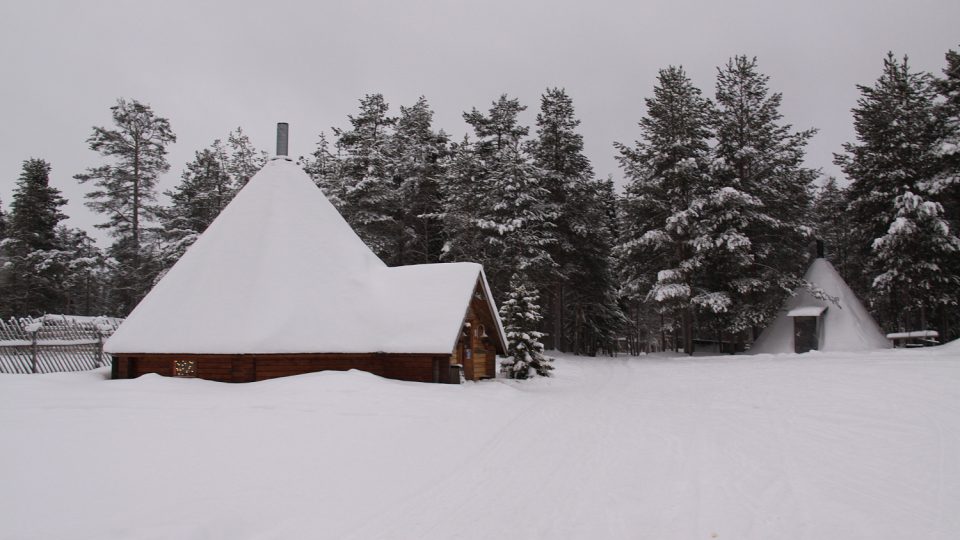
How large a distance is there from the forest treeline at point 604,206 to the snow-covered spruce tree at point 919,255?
0.08 meters

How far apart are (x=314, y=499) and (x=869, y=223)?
33.7m

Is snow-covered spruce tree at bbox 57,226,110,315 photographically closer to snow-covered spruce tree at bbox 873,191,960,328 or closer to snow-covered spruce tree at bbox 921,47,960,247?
snow-covered spruce tree at bbox 873,191,960,328

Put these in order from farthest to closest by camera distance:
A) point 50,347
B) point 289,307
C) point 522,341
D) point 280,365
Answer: point 522,341 < point 50,347 < point 289,307 < point 280,365

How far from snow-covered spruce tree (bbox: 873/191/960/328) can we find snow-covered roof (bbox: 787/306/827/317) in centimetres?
329

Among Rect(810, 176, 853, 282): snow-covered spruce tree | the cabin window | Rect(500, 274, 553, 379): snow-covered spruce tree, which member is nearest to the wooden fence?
the cabin window

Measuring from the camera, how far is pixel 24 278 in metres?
39.4

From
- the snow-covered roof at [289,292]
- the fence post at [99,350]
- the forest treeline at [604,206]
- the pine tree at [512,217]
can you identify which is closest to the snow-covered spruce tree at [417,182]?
the forest treeline at [604,206]

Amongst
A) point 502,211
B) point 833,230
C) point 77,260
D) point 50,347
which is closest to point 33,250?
point 77,260

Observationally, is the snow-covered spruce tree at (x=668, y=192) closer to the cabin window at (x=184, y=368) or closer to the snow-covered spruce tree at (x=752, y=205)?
the snow-covered spruce tree at (x=752, y=205)

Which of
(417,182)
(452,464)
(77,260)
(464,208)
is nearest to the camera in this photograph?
(452,464)

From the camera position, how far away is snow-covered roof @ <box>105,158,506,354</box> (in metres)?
15.1

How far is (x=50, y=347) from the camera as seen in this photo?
18.3m

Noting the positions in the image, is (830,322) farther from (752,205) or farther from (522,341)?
(522,341)

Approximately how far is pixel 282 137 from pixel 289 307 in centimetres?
822
